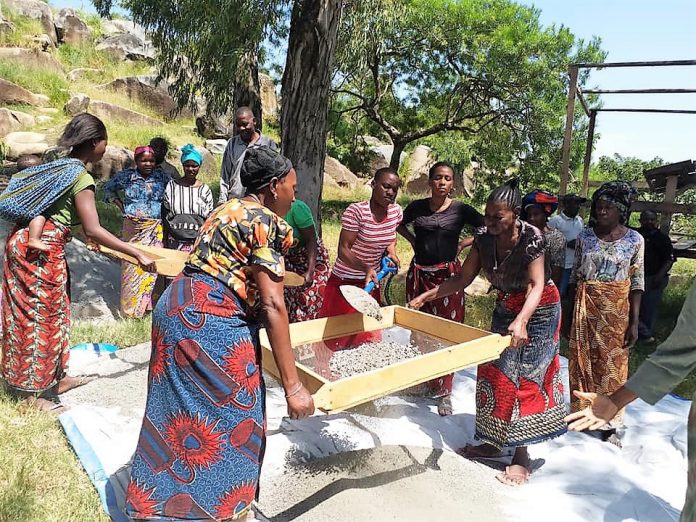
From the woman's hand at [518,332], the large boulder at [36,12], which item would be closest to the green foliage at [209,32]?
the woman's hand at [518,332]

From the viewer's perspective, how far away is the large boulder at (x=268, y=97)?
1889 centimetres

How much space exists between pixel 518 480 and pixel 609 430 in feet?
3.10

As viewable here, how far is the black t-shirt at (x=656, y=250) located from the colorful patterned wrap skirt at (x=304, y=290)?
148 inches

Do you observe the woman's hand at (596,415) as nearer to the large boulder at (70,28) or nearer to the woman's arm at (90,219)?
the woman's arm at (90,219)

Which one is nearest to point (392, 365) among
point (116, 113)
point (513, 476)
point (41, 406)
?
point (513, 476)

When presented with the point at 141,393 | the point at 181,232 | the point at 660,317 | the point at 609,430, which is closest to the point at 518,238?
the point at 609,430

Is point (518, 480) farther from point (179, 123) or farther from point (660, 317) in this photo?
point (179, 123)

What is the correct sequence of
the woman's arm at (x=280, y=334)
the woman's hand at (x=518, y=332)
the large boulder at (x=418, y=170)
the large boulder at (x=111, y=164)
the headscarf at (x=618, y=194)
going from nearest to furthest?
the woman's arm at (x=280, y=334) → the woman's hand at (x=518, y=332) → the headscarf at (x=618, y=194) → the large boulder at (x=111, y=164) → the large boulder at (x=418, y=170)

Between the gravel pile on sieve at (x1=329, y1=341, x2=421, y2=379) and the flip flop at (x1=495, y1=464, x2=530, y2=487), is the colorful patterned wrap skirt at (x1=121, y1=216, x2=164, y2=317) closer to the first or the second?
the gravel pile on sieve at (x1=329, y1=341, x2=421, y2=379)

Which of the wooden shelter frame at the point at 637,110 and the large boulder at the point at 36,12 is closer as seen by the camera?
the wooden shelter frame at the point at 637,110

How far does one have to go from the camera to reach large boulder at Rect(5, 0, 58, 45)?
61.1 feet

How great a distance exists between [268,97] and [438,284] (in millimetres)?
17037

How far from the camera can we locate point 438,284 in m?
3.60

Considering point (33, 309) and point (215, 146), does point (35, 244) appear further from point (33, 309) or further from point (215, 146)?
point (215, 146)
